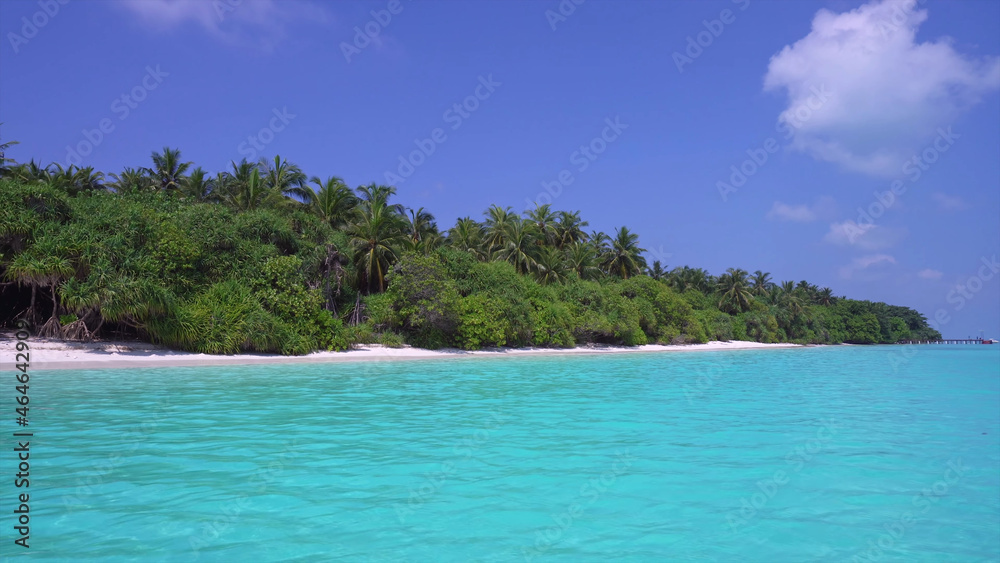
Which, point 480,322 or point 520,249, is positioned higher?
point 520,249

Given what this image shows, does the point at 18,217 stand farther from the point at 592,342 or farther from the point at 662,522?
the point at 592,342

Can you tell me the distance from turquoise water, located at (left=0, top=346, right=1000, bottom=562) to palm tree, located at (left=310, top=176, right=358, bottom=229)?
27.9 meters

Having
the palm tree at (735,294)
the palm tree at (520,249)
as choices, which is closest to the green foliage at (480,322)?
the palm tree at (520,249)

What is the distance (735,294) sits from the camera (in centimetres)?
7300

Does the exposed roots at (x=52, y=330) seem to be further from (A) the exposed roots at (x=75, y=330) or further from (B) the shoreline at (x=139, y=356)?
(B) the shoreline at (x=139, y=356)

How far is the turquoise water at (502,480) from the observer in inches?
181

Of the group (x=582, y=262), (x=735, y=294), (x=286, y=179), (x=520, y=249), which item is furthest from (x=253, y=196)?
(x=735, y=294)

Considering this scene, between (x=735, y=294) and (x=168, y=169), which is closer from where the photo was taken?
(x=168, y=169)

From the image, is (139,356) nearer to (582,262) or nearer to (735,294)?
(582,262)

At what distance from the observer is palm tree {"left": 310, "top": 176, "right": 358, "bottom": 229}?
39.9m

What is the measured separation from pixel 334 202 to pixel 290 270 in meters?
12.1

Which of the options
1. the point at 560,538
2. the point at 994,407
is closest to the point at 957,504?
the point at 560,538

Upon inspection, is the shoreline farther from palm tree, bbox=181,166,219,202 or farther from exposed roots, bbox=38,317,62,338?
palm tree, bbox=181,166,219,202

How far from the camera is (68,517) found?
5000 mm
